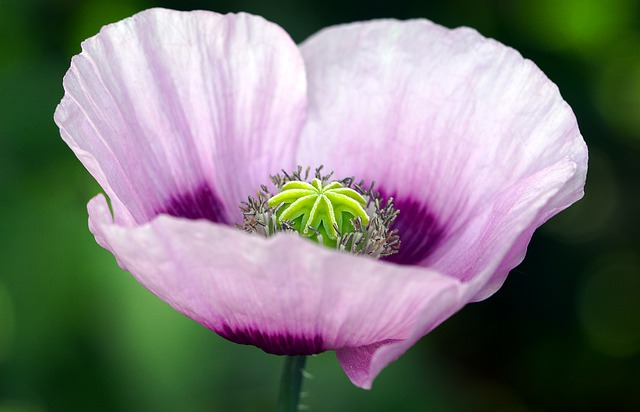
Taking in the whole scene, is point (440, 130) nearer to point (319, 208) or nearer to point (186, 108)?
point (319, 208)

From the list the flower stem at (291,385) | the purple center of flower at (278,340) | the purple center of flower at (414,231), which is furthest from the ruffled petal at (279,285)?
the purple center of flower at (414,231)

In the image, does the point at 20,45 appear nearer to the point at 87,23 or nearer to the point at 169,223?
the point at 87,23

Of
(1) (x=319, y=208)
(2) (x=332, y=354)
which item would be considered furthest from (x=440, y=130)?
(2) (x=332, y=354)

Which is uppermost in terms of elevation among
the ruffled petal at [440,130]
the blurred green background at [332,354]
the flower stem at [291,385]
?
the ruffled petal at [440,130]

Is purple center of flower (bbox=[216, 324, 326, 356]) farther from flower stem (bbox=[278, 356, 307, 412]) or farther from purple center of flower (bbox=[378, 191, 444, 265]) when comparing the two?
Answer: purple center of flower (bbox=[378, 191, 444, 265])

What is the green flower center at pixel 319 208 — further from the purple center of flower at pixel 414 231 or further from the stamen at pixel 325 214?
the purple center of flower at pixel 414 231
